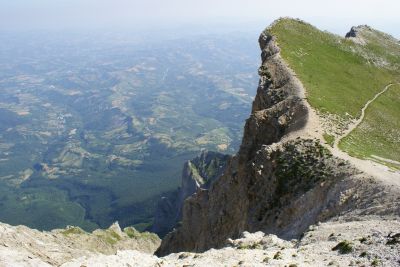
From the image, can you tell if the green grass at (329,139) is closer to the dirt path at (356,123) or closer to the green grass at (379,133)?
the dirt path at (356,123)

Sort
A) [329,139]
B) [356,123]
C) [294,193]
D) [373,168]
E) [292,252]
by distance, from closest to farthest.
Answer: [292,252] → [373,168] → [294,193] → [329,139] → [356,123]

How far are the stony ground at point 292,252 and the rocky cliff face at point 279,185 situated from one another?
392 cm

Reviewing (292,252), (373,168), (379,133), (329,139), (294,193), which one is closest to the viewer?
(292,252)

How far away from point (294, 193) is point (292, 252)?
15077 millimetres

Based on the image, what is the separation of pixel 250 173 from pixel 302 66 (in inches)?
1203

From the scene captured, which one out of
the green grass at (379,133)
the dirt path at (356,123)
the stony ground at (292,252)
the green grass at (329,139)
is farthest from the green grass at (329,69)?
→ the stony ground at (292,252)

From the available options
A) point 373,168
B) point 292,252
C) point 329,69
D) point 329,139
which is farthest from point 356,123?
point 292,252

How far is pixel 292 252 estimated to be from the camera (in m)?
32.6

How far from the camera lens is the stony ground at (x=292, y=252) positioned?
29.2 meters

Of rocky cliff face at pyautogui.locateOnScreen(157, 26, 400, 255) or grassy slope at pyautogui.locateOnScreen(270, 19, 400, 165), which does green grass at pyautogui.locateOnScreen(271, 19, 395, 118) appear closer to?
grassy slope at pyautogui.locateOnScreen(270, 19, 400, 165)

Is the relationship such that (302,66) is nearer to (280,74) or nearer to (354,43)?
(280,74)

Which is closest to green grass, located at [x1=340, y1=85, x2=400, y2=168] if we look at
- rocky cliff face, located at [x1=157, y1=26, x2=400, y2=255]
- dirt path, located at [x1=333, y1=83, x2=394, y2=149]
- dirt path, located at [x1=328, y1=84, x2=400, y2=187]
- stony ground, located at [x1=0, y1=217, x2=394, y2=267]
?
dirt path, located at [x1=333, y1=83, x2=394, y2=149]

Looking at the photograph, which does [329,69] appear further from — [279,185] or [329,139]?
[279,185]

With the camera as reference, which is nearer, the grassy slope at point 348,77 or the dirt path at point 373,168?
the dirt path at point 373,168
